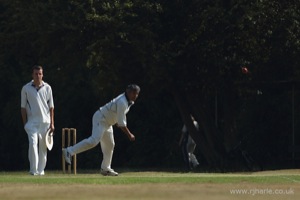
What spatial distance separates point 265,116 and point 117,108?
15.5 meters

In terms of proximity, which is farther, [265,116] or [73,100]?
[73,100]

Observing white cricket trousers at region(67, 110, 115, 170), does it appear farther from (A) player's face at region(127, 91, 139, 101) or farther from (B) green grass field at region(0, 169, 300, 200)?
(B) green grass field at region(0, 169, 300, 200)

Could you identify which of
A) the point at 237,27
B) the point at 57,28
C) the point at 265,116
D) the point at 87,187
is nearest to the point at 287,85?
the point at 265,116

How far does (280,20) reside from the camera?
27.3 metres

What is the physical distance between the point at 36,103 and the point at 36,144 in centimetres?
71

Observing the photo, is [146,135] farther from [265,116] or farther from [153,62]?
[153,62]

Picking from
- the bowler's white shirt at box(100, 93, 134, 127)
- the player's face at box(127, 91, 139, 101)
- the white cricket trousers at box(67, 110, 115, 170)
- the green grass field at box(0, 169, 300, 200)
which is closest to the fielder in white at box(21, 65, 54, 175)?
the white cricket trousers at box(67, 110, 115, 170)

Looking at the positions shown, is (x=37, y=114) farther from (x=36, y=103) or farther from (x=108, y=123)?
(x=108, y=123)

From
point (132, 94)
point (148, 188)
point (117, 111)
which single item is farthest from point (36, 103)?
point (148, 188)

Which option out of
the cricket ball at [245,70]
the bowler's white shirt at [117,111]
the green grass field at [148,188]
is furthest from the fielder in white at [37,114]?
the cricket ball at [245,70]

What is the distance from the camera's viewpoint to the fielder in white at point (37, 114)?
18297 millimetres

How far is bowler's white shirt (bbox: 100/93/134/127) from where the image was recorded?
18109mm

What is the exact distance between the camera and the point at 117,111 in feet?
59.7

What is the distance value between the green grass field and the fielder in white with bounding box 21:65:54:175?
2.05m
